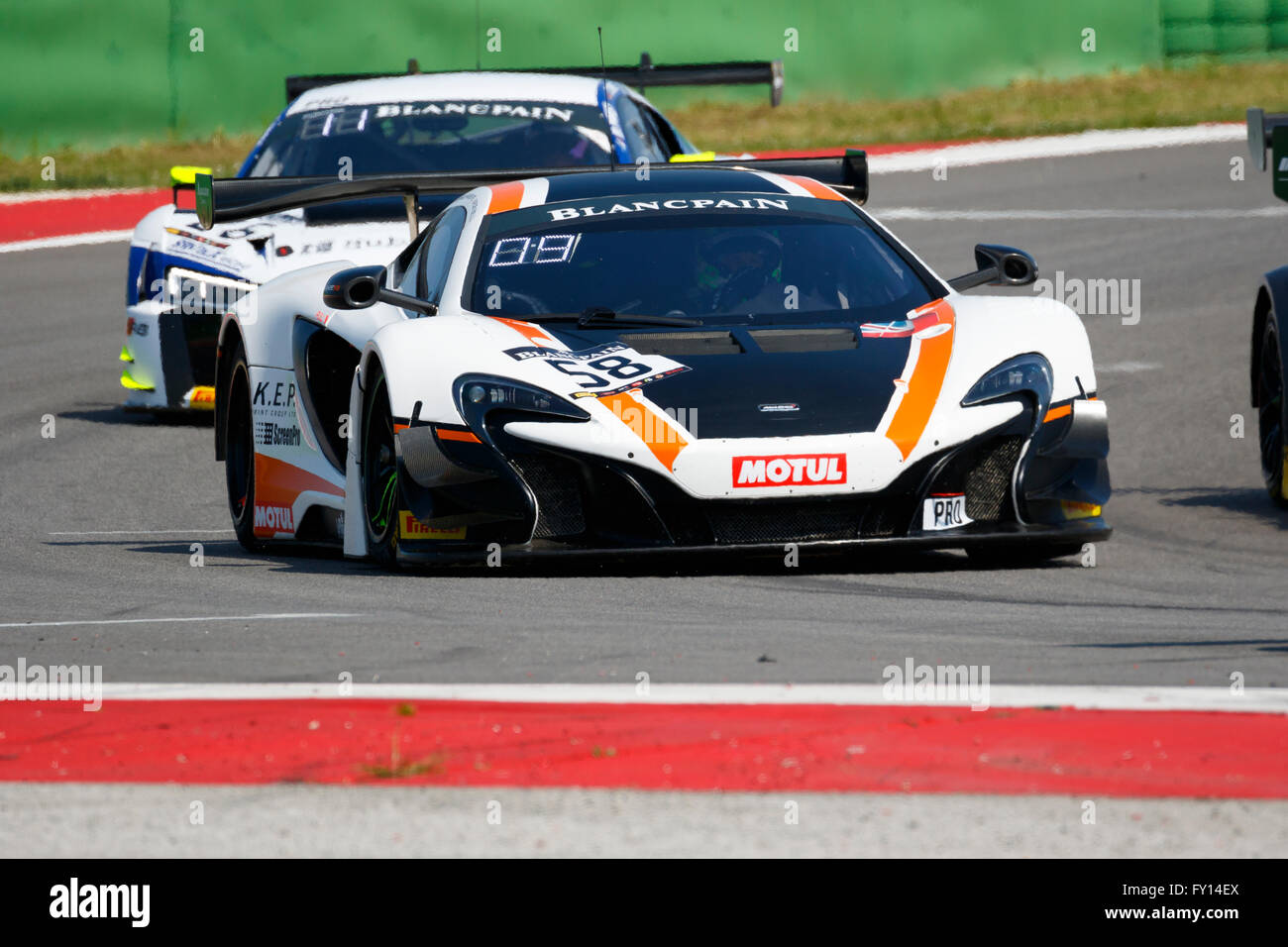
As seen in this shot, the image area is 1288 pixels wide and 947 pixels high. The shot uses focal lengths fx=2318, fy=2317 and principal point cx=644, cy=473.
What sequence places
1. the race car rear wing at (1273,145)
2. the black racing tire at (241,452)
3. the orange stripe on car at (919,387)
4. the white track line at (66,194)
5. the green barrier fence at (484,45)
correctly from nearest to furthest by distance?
1. the orange stripe on car at (919,387)
2. the race car rear wing at (1273,145)
3. the black racing tire at (241,452)
4. the white track line at (66,194)
5. the green barrier fence at (484,45)

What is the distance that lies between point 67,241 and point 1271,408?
13.1 m

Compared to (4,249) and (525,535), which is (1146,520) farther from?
(4,249)

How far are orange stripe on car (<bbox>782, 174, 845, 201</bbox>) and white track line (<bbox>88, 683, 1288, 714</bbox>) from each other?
357 centimetres

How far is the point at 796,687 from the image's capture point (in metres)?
4.98

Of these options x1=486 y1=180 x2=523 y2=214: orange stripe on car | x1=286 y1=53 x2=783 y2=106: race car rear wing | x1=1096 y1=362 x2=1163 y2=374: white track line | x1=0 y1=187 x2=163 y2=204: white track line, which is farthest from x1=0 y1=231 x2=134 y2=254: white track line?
x1=486 y1=180 x2=523 y2=214: orange stripe on car

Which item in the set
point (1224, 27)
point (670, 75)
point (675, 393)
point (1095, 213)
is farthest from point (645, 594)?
point (1224, 27)

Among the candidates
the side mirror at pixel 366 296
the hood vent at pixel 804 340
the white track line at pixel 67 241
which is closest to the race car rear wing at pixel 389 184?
the side mirror at pixel 366 296

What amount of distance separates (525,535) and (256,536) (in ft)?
6.01

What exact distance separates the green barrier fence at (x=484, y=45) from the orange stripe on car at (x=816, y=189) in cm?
1588

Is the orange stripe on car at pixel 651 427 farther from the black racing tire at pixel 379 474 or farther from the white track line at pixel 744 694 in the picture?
the white track line at pixel 744 694

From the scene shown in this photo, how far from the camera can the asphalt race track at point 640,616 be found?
3895 mm

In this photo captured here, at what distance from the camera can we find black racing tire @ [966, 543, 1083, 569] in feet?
23.8

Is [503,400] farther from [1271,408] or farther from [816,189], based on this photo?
[1271,408]
